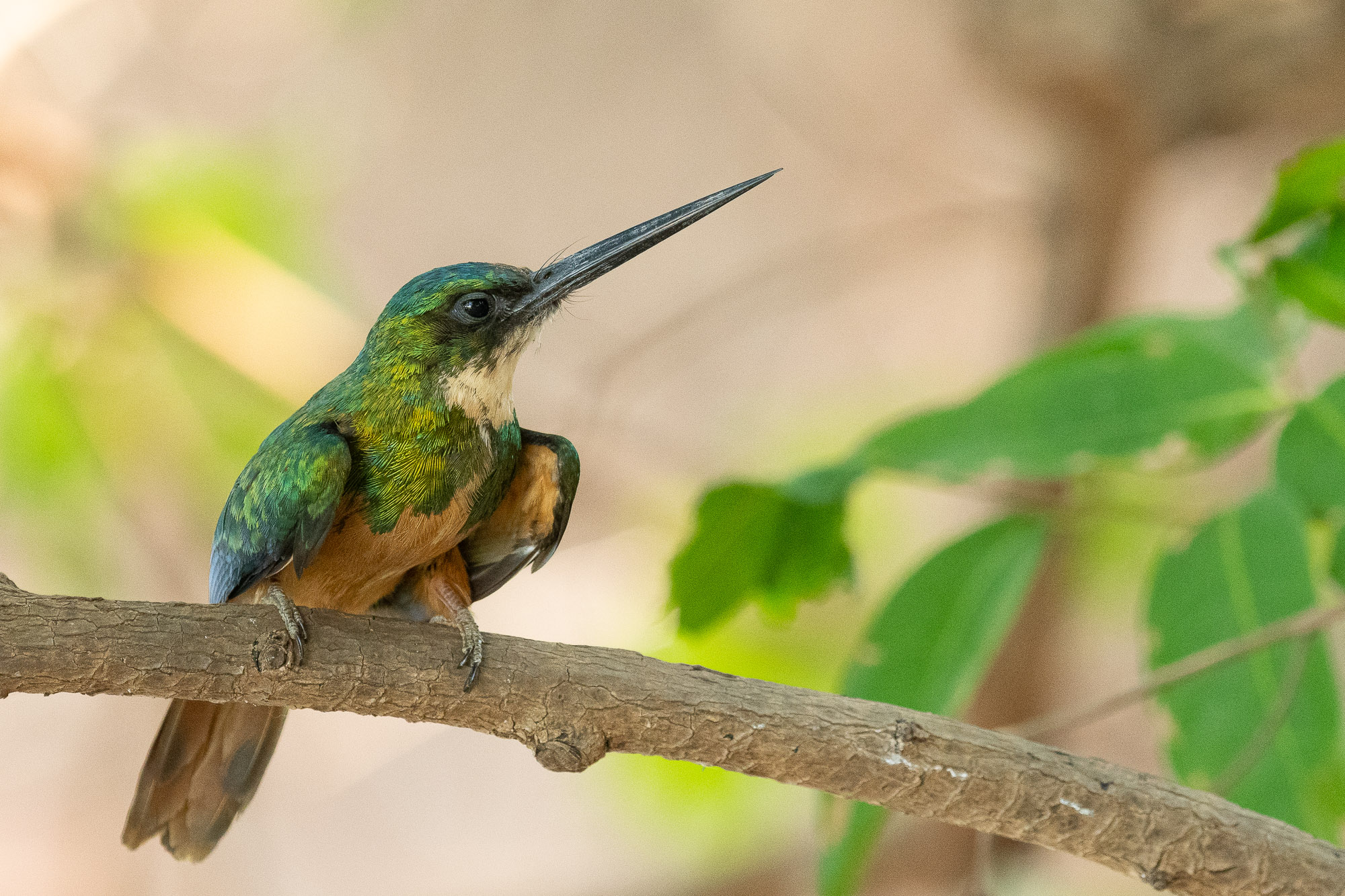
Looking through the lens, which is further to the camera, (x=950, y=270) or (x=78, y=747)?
(x=950, y=270)

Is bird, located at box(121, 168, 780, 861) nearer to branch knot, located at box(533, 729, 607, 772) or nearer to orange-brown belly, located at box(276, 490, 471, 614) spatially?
orange-brown belly, located at box(276, 490, 471, 614)

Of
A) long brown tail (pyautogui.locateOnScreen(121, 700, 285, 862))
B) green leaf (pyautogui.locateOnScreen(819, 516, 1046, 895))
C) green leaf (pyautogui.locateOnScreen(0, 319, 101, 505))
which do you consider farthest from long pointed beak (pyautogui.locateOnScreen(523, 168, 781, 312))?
green leaf (pyautogui.locateOnScreen(0, 319, 101, 505))

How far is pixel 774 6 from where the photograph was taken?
3775mm

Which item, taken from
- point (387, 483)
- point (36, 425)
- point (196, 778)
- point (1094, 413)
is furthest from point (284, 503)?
point (36, 425)

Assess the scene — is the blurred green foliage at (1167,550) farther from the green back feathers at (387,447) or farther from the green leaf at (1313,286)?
the green back feathers at (387,447)

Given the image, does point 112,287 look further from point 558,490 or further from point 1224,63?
point 1224,63

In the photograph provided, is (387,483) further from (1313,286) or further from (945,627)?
(1313,286)

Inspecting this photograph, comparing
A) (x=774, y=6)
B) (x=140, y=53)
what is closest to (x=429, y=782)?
(x=140, y=53)

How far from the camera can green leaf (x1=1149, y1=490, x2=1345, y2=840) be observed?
141 cm

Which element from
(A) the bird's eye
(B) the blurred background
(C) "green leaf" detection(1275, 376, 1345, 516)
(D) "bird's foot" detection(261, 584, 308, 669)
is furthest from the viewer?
(B) the blurred background

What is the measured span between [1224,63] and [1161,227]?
2.95ft

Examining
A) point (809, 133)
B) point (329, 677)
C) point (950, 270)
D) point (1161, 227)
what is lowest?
point (329, 677)

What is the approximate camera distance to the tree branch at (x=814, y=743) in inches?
41.8

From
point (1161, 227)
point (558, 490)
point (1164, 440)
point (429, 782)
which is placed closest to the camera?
point (558, 490)
